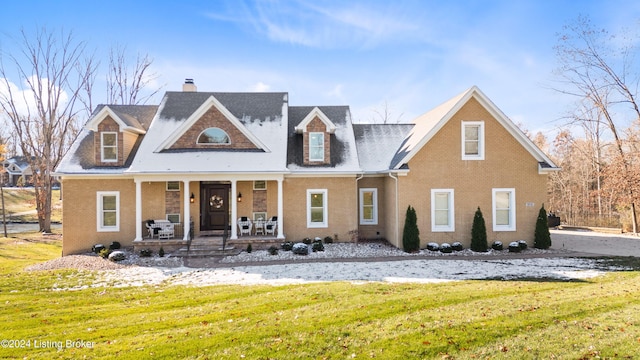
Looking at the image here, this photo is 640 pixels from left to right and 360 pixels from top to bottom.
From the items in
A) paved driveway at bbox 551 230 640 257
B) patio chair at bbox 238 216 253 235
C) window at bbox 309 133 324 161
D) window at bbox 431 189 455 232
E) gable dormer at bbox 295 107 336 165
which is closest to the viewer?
paved driveway at bbox 551 230 640 257

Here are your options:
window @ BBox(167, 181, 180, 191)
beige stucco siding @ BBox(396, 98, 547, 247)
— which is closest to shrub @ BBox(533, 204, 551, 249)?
beige stucco siding @ BBox(396, 98, 547, 247)

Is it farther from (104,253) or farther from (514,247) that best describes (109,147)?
(514,247)

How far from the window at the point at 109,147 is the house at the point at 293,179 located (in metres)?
0.05

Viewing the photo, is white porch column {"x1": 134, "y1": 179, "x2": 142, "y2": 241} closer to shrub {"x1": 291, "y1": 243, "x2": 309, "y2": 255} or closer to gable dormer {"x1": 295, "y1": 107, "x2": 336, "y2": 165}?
shrub {"x1": 291, "y1": 243, "x2": 309, "y2": 255}

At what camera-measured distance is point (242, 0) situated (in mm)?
13258

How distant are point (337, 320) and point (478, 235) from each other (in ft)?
35.1

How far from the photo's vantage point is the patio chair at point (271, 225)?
16.5m

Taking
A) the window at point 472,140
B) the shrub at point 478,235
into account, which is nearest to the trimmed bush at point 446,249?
the shrub at point 478,235

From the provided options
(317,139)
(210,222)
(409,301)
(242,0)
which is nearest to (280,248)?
(210,222)

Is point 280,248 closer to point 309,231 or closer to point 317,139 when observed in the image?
point 309,231

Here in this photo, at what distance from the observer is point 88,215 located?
16000 millimetres

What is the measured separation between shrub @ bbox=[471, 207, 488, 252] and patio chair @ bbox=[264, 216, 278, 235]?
9.28 m

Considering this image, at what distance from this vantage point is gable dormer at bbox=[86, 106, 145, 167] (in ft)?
54.0

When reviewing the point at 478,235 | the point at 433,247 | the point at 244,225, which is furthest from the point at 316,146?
the point at 478,235
